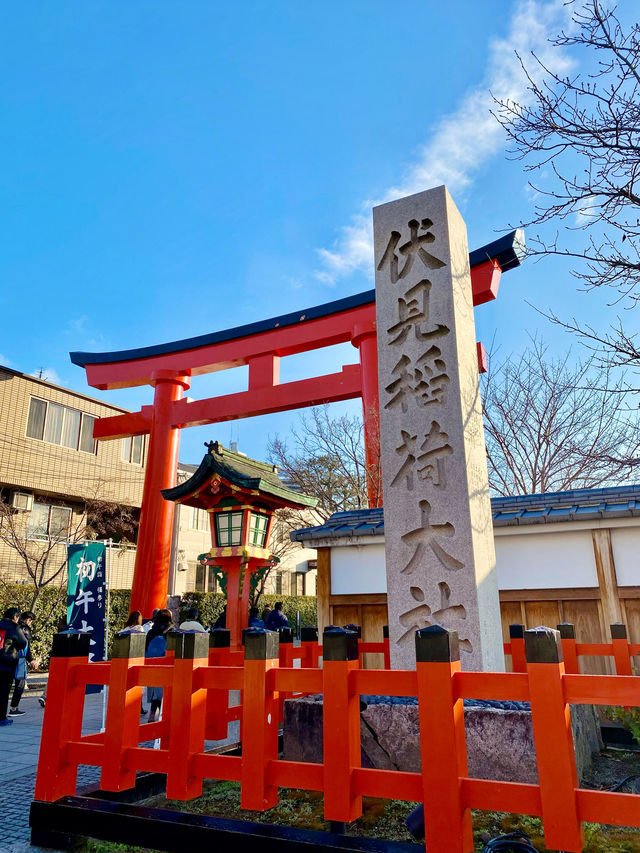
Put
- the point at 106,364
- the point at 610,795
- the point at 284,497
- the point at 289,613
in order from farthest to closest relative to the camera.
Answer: the point at 289,613
the point at 106,364
the point at 284,497
the point at 610,795

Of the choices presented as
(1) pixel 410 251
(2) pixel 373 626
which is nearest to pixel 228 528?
(2) pixel 373 626

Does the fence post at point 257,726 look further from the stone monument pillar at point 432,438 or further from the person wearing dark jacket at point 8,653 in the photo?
the person wearing dark jacket at point 8,653

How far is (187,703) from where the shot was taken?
288 centimetres

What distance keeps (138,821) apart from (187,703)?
637mm

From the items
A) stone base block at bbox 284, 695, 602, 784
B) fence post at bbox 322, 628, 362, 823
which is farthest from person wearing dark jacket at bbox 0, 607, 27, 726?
fence post at bbox 322, 628, 362, 823

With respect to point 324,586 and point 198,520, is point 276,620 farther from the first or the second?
point 198,520

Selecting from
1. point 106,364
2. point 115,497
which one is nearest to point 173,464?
point 106,364

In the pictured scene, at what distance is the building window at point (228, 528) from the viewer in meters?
11.3

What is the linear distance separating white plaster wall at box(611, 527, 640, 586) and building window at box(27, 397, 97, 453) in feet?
58.0

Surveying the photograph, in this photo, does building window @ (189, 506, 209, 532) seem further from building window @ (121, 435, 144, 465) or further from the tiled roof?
the tiled roof

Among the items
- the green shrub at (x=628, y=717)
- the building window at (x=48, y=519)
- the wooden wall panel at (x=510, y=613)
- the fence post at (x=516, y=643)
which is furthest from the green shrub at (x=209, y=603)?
the fence post at (x=516, y=643)

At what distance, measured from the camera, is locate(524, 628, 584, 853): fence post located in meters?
2.12

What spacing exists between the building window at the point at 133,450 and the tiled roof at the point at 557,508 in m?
16.5

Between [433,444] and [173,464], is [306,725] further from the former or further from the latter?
[173,464]
